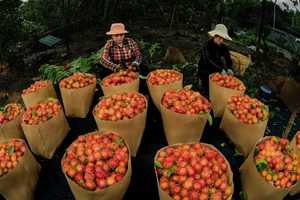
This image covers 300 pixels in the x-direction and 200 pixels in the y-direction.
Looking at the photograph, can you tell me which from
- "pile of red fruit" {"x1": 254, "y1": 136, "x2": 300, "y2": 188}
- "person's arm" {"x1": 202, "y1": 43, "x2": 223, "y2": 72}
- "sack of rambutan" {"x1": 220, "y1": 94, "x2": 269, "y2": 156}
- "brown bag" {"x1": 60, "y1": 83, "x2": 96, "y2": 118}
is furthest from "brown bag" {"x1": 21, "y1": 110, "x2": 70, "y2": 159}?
"person's arm" {"x1": 202, "y1": 43, "x2": 223, "y2": 72}

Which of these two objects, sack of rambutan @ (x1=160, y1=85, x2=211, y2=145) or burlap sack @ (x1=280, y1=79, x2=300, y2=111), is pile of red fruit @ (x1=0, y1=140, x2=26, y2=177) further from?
burlap sack @ (x1=280, y1=79, x2=300, y2=111)

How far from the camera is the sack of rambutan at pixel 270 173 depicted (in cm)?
217

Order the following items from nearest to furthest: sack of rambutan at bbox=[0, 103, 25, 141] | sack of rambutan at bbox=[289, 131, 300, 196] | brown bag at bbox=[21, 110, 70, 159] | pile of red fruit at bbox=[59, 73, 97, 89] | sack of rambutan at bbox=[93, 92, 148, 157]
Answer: sack of rambutan at bbox=[289, 131, 300, 196] < sack of rambutan at bbox=[93, 92, 148, 157] < brown bag at bbox=[21, 110, 70, 159] < sack of rambutan at bbox=[0, 103, 25, 141] < pile of red fruit at bbox=[59, 73, 97, 89]

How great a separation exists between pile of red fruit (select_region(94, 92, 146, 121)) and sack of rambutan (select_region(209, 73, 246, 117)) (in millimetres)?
1219

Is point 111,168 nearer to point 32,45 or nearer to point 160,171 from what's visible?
point 160,171

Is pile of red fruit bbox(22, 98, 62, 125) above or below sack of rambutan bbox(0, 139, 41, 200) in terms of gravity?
above

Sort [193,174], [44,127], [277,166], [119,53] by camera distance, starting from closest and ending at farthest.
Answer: [193,174], [277,166], [44,127], [119,53]

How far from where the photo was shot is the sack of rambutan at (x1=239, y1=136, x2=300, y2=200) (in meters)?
2.17

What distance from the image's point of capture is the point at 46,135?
9.64 feet

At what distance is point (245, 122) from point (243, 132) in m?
0.13

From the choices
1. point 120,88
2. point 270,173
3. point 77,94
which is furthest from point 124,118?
point 270,173

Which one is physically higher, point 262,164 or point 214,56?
point 214,56

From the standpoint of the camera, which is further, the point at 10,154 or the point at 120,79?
the point at 120,79

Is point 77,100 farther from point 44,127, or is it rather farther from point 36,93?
point 44,127
